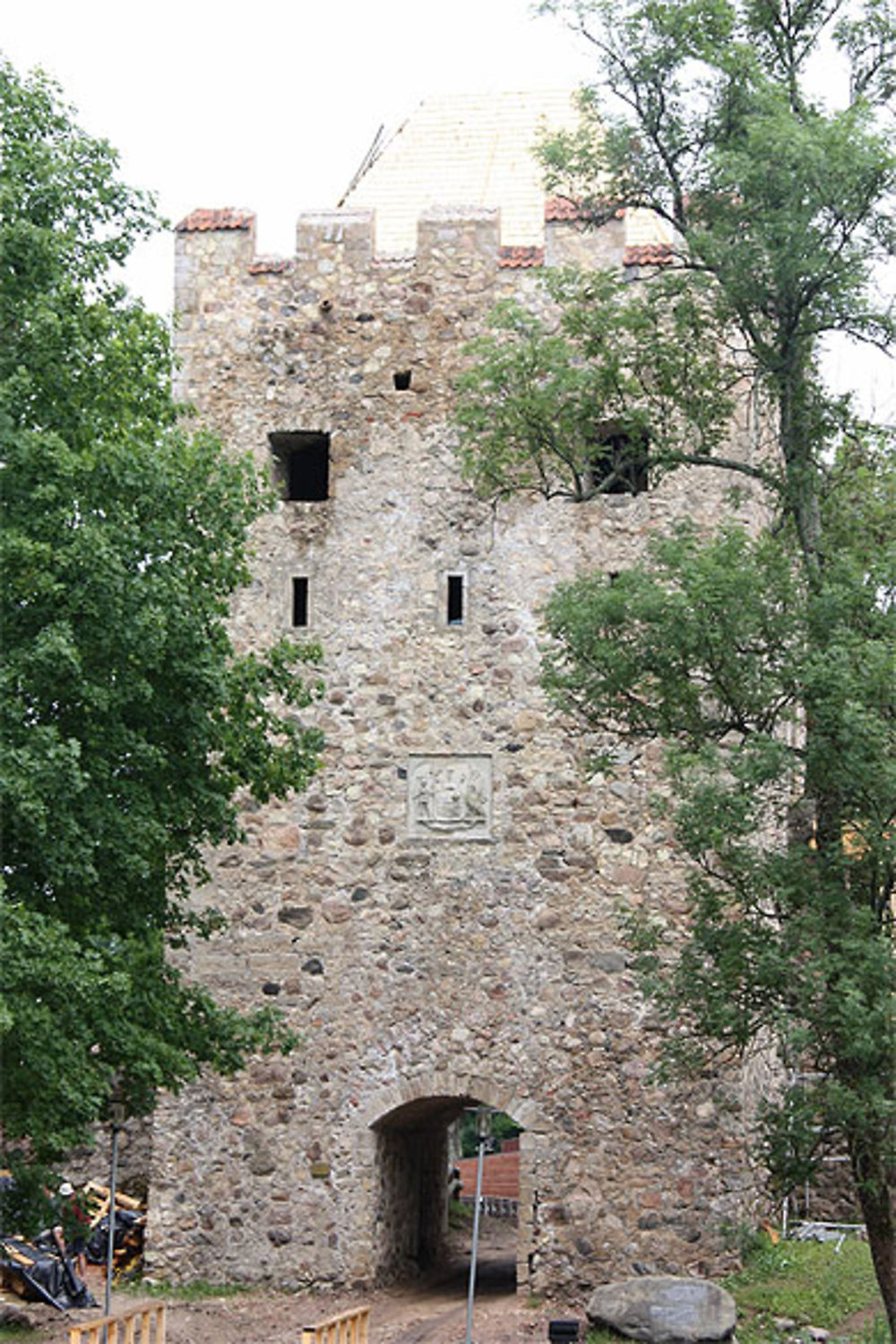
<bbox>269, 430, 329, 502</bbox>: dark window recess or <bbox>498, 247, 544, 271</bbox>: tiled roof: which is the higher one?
<bbox>498, 247, 544, 271</bbox>: tiled roof

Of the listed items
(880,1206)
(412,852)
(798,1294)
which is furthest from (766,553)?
(798,1294)

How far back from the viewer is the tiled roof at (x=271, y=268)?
1639 cm

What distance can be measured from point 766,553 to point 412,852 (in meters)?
5.09

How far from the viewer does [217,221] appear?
54.4ft

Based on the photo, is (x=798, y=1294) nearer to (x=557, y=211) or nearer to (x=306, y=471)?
(x=306, y=471)

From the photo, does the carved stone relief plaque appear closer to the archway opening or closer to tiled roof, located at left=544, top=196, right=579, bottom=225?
the archway opening

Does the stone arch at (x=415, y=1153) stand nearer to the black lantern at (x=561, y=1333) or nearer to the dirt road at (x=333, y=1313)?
the dirt road at (x=333, y=1313)

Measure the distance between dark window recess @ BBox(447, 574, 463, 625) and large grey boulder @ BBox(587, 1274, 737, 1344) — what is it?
222 inches

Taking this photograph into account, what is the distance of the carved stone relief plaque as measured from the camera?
15273 millimetres

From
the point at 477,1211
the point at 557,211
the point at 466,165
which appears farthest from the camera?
the point at 466,165

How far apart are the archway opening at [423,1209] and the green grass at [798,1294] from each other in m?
1.81

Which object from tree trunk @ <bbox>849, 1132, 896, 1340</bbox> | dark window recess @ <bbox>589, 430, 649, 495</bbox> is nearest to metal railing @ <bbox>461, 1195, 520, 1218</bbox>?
dark window recess @ <bbox>589, 430, 649, 495</bbox>

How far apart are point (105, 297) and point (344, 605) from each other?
4.69 meters

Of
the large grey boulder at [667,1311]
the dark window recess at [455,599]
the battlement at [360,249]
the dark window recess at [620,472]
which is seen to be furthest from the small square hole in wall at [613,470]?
the large grey boulder at [667,1311]
